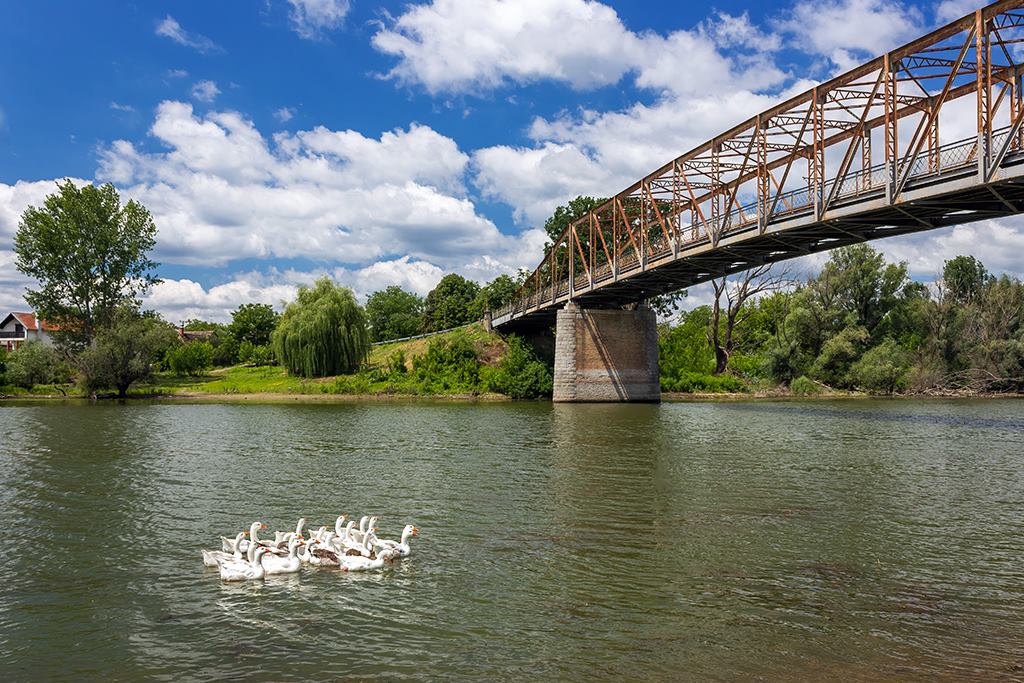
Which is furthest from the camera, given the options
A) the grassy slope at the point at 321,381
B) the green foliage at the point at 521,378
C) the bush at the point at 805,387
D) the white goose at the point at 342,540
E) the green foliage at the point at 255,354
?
the green foliage at the point at 255,354

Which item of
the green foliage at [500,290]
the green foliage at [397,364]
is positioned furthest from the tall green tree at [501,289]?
the green foliage at [397,364]

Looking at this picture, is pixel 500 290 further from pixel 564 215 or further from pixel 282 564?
pixel 282 564

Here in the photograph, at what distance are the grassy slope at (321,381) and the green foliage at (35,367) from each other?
707cm

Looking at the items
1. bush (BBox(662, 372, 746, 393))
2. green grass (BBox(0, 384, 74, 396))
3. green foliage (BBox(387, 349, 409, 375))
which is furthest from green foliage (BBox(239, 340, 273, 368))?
bush (BBox(662, 372, 746, 393))

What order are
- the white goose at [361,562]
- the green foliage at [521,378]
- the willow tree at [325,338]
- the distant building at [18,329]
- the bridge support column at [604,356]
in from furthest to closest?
the distant building at [18,329] → the willow tree at [325,338] → the green foliage at [521,378] → the bridge support column at [604,356] → the white goose at [361,562]

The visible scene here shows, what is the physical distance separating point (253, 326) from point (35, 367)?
48191mm

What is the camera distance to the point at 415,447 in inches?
1137

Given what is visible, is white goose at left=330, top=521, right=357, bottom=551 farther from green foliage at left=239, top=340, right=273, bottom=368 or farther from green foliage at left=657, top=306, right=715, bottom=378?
green foliage at left=239, top=340, right=273, bottom=368

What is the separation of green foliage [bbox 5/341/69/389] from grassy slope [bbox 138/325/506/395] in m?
7.07

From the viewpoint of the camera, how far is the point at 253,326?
11512 cm

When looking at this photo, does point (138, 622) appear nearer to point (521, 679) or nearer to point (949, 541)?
point (521, 679)

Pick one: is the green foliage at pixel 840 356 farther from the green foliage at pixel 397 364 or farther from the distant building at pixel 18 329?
the distant building at pixel 18 329

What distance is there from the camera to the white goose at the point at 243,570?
1188 cm

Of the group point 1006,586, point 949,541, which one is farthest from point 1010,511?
point 1006,586
